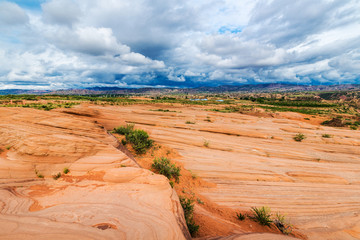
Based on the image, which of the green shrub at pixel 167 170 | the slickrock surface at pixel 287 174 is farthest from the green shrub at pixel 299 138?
the green shrub at pixel 167 170

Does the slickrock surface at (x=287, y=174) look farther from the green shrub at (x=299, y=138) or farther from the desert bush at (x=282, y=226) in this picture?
the desert bush at (x=282, y=226)

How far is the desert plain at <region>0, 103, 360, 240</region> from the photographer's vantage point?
3.83m

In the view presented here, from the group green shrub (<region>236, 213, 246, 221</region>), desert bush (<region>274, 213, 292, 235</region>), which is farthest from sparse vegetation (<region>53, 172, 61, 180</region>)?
desert bush (<region>274, 213, 292, 235</region>)

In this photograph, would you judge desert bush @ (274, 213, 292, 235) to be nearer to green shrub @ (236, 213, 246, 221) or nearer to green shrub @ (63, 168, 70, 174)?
green shrub @ (236, 213, 246, 221)

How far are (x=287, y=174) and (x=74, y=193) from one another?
11.6 m

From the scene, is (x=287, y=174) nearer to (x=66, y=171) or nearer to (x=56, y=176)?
(x=66, y=171)

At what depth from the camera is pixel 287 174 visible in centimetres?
1038

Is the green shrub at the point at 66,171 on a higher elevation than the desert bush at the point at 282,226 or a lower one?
higher

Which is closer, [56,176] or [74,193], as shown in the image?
[74,193]

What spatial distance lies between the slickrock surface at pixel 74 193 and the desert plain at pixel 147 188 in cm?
3

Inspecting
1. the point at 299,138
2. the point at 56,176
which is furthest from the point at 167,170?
the point at 299,138

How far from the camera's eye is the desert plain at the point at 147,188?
3.83 metres

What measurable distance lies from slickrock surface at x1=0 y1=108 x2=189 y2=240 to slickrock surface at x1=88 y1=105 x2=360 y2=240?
405cm

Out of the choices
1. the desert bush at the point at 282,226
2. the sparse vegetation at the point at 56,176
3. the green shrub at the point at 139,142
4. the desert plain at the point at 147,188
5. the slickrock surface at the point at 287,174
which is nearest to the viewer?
the desert plain at the point at 147,188
